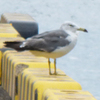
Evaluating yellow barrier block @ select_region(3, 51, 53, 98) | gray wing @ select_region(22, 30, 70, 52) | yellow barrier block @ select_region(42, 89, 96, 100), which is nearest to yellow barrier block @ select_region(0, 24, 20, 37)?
yellow barrier block @ select_region(3, 51, 53, 98)

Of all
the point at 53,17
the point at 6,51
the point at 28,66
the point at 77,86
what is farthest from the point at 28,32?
the point at 53,17

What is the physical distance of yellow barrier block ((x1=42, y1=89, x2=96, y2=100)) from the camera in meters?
3.84

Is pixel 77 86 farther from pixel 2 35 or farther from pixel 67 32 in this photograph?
pixel 2 35

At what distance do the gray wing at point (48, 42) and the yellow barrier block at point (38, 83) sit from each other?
0.30m

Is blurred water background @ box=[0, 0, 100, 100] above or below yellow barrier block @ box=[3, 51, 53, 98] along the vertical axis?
below

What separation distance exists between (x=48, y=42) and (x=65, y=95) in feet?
3.93

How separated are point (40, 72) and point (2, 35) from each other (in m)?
2.51

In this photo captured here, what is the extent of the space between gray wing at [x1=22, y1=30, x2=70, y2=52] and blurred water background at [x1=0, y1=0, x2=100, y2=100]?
4.19m

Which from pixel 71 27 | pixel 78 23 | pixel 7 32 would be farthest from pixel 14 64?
pixel 78 23

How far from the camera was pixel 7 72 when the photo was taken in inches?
226

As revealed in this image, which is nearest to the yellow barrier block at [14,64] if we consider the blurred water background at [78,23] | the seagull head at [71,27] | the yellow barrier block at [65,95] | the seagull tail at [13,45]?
the seagull tail at [13,45]

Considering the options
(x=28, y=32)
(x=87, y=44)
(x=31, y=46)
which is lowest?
(x=87, y=44)

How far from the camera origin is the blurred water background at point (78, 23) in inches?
441

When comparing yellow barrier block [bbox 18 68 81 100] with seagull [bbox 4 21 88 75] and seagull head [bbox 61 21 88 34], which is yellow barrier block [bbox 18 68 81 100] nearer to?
seagull [bbox 4 21 88 75]
